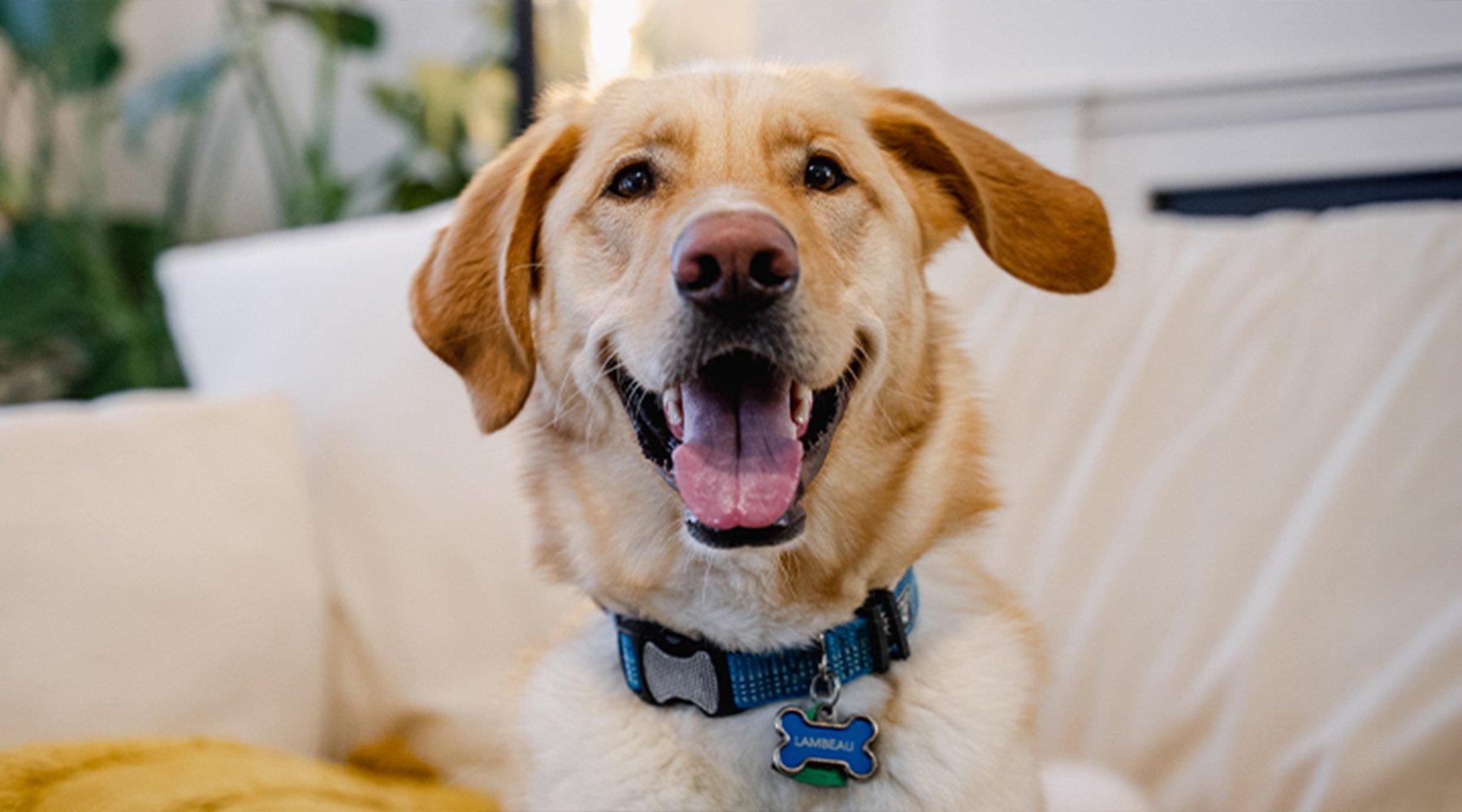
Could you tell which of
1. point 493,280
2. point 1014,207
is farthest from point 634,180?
point 1014,207

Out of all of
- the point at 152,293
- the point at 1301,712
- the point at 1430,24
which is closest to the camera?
the point at 1301,712

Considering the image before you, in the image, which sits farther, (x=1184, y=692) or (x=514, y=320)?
(x=1184, y=692)

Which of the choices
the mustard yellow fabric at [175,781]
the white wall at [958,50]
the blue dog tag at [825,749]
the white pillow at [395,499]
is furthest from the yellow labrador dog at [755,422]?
the white wall at [958,50]

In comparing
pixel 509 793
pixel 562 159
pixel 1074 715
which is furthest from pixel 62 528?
pixel 1074 715

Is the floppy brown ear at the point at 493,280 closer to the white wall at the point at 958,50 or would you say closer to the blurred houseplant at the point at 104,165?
the white wall at the point at 958,50

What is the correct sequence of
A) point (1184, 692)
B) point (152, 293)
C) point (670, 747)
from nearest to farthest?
1. point (670, 747)
2. point (1184, 692)
3. point (152, 293)

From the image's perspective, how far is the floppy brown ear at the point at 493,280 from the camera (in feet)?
3.89

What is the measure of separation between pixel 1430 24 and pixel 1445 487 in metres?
2.04

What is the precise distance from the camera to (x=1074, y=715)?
5.63 ft

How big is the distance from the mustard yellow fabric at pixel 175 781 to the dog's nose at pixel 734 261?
74 centimetres

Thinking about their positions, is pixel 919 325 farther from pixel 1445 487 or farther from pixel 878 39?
pixel 878 39

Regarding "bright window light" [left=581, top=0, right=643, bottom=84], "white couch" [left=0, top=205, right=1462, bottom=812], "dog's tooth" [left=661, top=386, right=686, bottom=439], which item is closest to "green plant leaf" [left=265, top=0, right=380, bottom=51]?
"bright window light" [left=581, top=0, right=643, bottom=84]

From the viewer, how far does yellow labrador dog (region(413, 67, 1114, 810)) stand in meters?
1.03

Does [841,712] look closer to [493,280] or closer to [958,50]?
[493,280]
